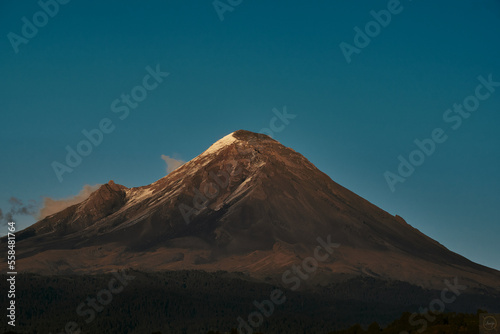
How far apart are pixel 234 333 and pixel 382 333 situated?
2628 centimetres

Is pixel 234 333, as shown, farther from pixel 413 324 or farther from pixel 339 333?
pixel 413 324

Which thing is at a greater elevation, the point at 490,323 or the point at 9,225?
the point at 9,225

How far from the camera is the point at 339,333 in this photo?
14825 centimetres

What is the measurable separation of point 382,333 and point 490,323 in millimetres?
16554

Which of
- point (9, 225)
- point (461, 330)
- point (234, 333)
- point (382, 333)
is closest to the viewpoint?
point (461, 330)

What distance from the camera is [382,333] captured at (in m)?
131

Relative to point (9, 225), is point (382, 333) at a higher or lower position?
lower

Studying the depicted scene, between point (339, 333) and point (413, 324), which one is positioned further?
point (339, 333)

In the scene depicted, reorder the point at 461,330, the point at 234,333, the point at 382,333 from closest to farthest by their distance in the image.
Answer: the point at 461,330
the point at 382,333
the point at 234,333

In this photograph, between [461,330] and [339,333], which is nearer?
[461,330]

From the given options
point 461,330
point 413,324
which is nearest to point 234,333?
point 413,324

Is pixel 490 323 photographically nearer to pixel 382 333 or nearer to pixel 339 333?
pixel 382 333

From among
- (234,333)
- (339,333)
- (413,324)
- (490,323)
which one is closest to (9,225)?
(234,333)

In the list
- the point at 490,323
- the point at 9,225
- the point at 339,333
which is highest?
the point at 9,225
